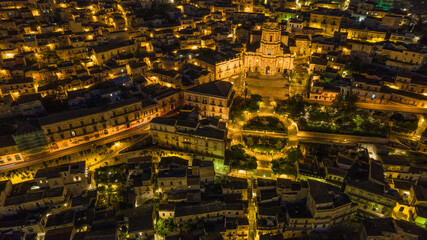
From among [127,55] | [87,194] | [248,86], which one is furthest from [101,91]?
[248,86]

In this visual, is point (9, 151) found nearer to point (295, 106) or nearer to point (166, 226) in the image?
point (166, 226)

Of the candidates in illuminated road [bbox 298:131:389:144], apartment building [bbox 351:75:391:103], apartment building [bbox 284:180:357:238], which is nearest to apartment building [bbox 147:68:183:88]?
illuminated road [bbox 298:131:389:144]

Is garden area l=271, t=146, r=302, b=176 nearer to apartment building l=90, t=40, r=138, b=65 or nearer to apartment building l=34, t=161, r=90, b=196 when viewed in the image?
apartment building l=34, t=161, r=90, b=196

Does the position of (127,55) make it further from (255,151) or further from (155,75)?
(255,151)

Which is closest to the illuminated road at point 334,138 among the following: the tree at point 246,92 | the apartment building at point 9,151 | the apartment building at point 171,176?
the tree at point 246,92

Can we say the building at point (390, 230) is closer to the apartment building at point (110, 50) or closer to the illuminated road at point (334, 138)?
the illuminated road at point (334, 138)

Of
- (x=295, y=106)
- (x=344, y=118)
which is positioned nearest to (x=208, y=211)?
(x=295, y=106)
